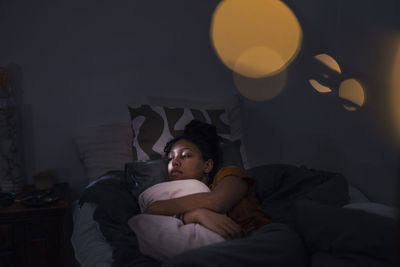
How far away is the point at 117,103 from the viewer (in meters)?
2.06

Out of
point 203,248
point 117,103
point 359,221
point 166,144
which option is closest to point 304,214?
point 359,221

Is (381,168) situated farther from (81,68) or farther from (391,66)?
(81,68)

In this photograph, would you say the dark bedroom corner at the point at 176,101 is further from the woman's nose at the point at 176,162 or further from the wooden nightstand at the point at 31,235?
the woman's nose at the point at 176,162

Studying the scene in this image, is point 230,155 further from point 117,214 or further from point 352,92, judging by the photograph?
point 352,92

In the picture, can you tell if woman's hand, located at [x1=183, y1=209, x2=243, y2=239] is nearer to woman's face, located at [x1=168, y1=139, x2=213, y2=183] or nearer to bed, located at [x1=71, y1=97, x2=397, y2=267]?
bed, located at [x1=71, y1=97, x2=397, y2=267]

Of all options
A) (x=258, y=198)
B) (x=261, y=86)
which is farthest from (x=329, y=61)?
(x=258, y=198)

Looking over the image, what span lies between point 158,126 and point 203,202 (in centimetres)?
74

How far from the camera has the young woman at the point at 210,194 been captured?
3.03 feet

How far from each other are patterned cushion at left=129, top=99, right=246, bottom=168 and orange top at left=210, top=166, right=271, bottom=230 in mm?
529

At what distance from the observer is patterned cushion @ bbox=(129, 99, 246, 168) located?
1.60 metres

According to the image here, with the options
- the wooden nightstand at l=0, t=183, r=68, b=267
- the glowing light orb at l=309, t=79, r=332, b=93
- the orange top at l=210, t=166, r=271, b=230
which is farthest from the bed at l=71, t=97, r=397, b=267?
the glowing light orb at l=309, t=79, r=332, b=93

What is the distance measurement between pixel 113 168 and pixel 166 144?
1.30 ft

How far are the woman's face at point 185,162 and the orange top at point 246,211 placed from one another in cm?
→ 14

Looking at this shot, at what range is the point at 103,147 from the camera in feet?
5.87
